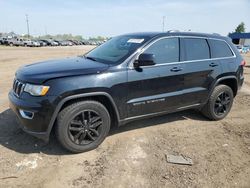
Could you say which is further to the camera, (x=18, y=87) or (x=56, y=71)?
(x=18, y=87)

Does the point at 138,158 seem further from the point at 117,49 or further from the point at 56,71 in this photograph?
the point at 117,49

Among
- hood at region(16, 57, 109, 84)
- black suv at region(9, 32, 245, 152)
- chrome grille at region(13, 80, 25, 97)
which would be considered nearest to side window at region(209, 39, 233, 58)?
black suv at region(9, 32, 245, 152)

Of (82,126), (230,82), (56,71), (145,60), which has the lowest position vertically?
(82,126)

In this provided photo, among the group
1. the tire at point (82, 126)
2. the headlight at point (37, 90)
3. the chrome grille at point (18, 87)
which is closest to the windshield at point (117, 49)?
the tire at point (82, 126)

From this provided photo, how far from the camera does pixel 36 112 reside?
3.43 meters

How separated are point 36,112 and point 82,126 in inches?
27.7

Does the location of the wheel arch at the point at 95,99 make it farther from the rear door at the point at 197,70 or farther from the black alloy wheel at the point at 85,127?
the rear door at the point at 197,70

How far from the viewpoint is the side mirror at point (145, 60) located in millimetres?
3879

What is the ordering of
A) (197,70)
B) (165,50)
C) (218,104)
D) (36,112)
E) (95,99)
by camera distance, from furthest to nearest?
(218,104) < (197,70) < (165,50) < (95,99) < (36,112)

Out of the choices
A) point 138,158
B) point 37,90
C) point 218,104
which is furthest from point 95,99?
point 218,104

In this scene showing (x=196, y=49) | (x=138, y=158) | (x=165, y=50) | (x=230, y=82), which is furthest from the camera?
(x=230, y=82)

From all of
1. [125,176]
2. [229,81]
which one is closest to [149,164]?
[125,176]

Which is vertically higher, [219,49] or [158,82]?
[219,49]

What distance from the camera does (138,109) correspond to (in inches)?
164
